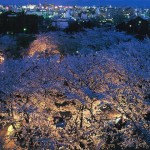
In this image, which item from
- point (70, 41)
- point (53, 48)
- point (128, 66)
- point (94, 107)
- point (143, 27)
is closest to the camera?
point (128, 66)

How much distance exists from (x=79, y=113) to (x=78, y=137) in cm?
268

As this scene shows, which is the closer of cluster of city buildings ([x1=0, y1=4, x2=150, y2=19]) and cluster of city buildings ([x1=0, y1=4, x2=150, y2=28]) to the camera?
cluster of city buildings ([x1=0, y1=4, x2=150, y2=28])

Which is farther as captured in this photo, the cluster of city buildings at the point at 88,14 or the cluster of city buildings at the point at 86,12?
the cluster of city buildings at the point at 86,12

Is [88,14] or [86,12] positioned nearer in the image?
[88,14]

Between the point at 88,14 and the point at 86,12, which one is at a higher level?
the point at 88,14

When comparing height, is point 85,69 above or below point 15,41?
above

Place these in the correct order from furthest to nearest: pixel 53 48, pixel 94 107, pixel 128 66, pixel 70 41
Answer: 1. pixel 70 41
2. pixel 53 48
3. pixel 94 107
4. pixel 128 66

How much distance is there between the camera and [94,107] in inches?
593

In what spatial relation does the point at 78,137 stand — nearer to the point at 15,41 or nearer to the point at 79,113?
the point at 79,113

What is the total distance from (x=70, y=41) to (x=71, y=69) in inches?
521

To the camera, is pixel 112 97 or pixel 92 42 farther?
pixel 92 42

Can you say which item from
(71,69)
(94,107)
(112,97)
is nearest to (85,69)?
(71,69)

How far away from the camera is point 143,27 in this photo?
32562 mm

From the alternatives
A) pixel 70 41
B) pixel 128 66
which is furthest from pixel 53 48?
pixel 128 66
